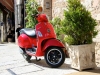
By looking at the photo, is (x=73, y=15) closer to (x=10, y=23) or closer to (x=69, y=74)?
(x=69, y=74)

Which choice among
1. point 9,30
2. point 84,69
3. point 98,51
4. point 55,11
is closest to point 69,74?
point 84,69

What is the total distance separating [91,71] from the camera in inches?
181

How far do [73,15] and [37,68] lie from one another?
5.09 ft

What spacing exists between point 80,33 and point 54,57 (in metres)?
0.97

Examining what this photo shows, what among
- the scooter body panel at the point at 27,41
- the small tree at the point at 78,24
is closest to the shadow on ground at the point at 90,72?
the small tree at the point at 78,24

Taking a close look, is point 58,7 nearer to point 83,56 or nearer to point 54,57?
point 54,57

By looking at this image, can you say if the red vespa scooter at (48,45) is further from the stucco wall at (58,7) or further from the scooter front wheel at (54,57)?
the stucco wall at (58,7)

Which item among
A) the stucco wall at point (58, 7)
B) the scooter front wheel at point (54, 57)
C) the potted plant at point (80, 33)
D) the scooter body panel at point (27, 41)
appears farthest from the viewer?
the stucco wall at point (58, 7)

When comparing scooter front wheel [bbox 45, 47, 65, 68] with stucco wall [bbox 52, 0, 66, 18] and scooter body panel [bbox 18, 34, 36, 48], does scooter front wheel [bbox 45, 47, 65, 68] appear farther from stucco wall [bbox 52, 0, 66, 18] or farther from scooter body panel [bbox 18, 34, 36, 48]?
stucco wall [bbox 52, 0, 66, 18]

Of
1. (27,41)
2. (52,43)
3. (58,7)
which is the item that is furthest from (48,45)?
(58,7)

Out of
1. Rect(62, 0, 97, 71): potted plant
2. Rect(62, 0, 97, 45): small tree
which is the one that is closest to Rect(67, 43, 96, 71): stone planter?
Rect(62, 0, 97, 71): potted plant

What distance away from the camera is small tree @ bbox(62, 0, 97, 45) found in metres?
4.61

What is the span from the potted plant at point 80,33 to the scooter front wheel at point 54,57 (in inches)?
16.7

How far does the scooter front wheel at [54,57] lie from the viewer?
510 centimetres
